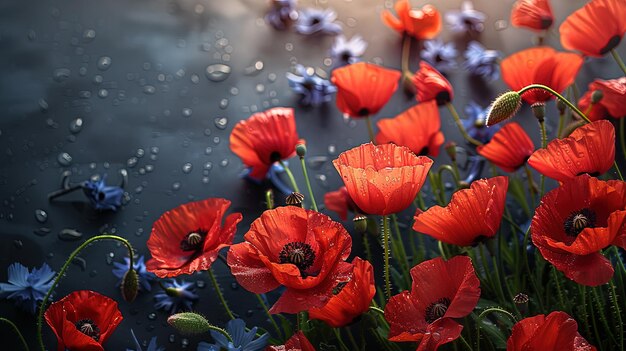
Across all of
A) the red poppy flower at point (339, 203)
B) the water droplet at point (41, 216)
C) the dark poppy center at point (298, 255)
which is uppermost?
the dark poppy center at point (298, 255)

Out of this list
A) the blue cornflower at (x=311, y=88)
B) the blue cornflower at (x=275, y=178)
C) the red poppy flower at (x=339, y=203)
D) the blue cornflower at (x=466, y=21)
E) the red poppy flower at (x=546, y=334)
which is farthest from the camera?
the blue cornflower at (x=466, y=21)

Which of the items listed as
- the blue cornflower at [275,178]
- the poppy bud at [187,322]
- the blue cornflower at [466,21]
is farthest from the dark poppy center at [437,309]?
the blue cornflower at [466,21]

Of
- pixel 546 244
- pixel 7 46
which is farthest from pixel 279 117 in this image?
pixel 7 46

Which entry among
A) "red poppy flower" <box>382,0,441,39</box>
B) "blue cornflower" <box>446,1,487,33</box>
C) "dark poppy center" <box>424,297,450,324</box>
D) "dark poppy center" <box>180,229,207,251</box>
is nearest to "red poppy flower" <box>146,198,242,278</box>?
"dark poppy center" <box>180,229,207,251</box>

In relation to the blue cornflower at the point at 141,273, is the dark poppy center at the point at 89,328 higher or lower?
higher

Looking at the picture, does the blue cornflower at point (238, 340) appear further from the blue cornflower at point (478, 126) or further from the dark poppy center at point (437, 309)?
the blue cornflower at point (478, 126)

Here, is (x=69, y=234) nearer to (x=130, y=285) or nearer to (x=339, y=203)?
(x=130, y=285)

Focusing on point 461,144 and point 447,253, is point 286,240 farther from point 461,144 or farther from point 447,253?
point 461,144
